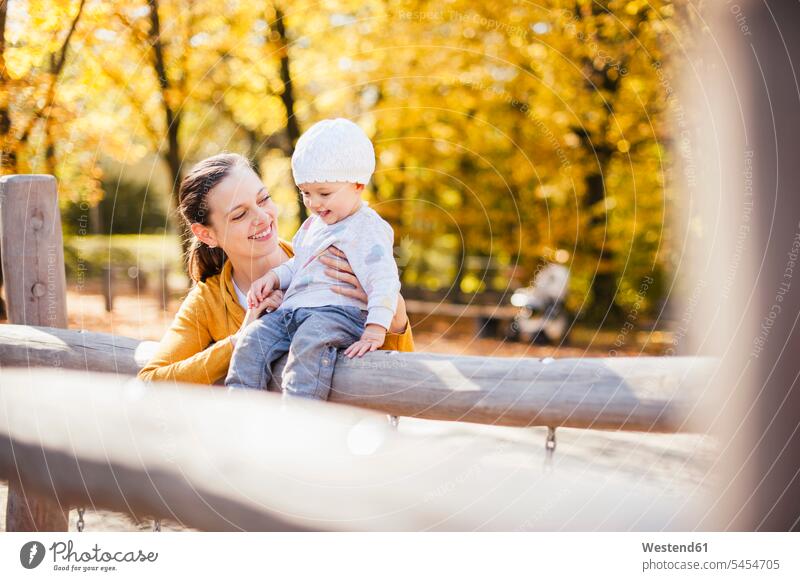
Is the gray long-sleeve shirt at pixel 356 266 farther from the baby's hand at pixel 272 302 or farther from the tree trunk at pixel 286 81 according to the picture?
the tree trunk at pixel 286 81

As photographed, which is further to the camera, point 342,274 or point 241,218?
point 241,218

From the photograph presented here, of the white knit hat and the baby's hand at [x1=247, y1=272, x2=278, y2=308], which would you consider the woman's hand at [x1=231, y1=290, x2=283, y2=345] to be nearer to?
the baby's hand at [x1=247, y1=272, x2=278, y2=308]

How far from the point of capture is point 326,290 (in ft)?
6.42

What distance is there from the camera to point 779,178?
70.2 inches

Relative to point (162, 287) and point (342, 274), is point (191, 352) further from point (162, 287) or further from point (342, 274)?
point (162, 287)

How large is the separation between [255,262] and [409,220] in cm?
608

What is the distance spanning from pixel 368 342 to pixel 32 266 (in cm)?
147

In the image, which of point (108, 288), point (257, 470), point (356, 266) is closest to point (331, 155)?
point (356, 266)

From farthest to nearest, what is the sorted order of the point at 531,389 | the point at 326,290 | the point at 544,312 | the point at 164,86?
the point at 544,312
the point at 164,86
the point at 326,290
the point at 531,389

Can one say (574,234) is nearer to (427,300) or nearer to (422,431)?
(427,300)
